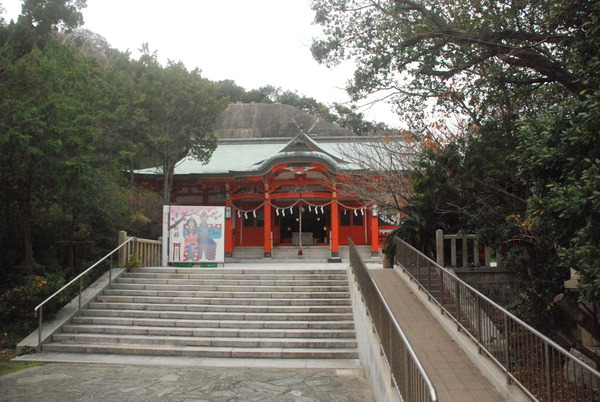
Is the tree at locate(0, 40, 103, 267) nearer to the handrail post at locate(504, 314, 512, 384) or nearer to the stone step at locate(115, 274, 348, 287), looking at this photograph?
the stone step at locate(115, 274, 348, 287)

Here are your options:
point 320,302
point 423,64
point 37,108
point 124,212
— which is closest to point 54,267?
point 124,212

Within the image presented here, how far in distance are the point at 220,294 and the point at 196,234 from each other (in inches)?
121

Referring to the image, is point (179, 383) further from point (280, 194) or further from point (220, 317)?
point (280, 194)

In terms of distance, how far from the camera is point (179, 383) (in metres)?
6.57

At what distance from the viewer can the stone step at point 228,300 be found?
9812 millimetres

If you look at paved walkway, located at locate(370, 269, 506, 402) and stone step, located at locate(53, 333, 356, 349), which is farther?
stone step, located at locate(53, 333, 356, 349)

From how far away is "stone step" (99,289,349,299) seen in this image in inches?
399

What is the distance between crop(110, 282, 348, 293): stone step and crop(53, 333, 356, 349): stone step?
79.4 inches

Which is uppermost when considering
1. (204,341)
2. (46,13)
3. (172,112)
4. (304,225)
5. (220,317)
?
(46,13)

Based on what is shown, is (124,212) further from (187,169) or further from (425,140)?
(425,140)

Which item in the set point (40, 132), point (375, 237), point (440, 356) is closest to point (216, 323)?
point (440, 356)

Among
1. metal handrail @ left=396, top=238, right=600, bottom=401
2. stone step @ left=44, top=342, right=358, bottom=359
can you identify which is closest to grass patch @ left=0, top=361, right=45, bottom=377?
stone step @ left=44, top=342, right=358, bottom=359

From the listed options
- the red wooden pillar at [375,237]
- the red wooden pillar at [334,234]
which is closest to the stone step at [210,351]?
the red wooden pillar at [334,234]

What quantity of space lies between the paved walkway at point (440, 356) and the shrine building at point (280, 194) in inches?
346
